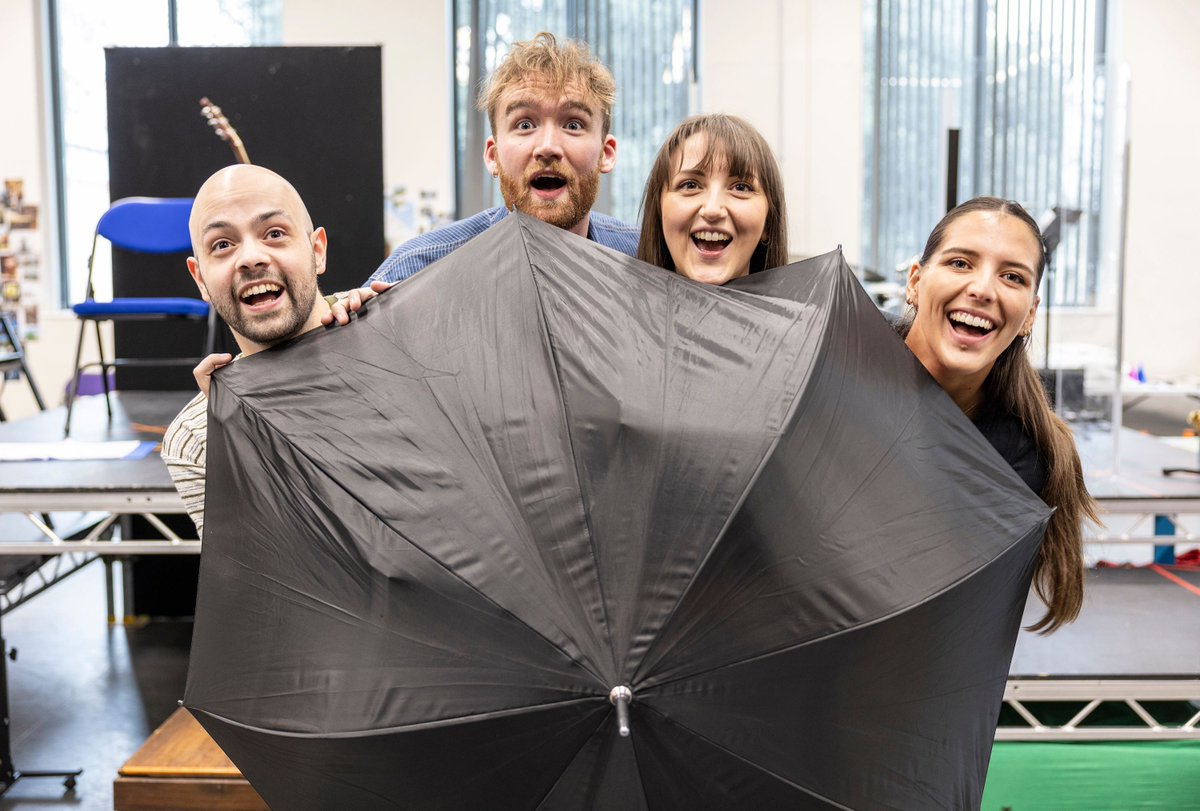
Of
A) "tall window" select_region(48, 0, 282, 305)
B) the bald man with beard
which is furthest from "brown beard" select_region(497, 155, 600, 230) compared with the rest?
"tall window" select_region(48, 0, 282, 305)

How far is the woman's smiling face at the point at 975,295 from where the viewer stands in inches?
52.0

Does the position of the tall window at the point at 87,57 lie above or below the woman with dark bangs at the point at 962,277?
above

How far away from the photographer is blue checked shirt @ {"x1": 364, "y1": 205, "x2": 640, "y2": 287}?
1.80 metres

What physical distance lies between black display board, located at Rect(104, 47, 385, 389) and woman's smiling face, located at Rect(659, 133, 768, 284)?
320 cm

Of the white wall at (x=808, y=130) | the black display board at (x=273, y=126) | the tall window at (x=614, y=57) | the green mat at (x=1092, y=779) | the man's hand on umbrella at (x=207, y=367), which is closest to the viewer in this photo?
the man's hand on umbrella at (x=207, y=367)

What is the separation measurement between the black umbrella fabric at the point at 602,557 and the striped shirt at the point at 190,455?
0.92 ft

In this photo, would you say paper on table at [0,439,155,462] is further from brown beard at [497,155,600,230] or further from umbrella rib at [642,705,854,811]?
umbrella rib at [642,705,854,811]

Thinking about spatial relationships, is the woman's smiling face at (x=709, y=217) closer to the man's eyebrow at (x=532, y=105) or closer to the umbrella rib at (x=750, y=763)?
the man's eyebrow at (x=532, y=105)

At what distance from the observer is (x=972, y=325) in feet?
4.34

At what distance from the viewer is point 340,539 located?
944 mm

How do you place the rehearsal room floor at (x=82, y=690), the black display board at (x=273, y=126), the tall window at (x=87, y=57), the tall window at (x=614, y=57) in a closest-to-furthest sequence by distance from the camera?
the rehearsal room floor at (x=82, y=690), the black display board at (x=273, y=126), the tall window at (x=614, y=57), the tall window at (x=87, y=57)

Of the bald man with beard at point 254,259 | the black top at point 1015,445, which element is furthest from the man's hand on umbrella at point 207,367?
the black top at point 1015,445

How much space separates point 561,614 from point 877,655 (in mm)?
309

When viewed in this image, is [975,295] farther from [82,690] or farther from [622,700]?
[82,690]
